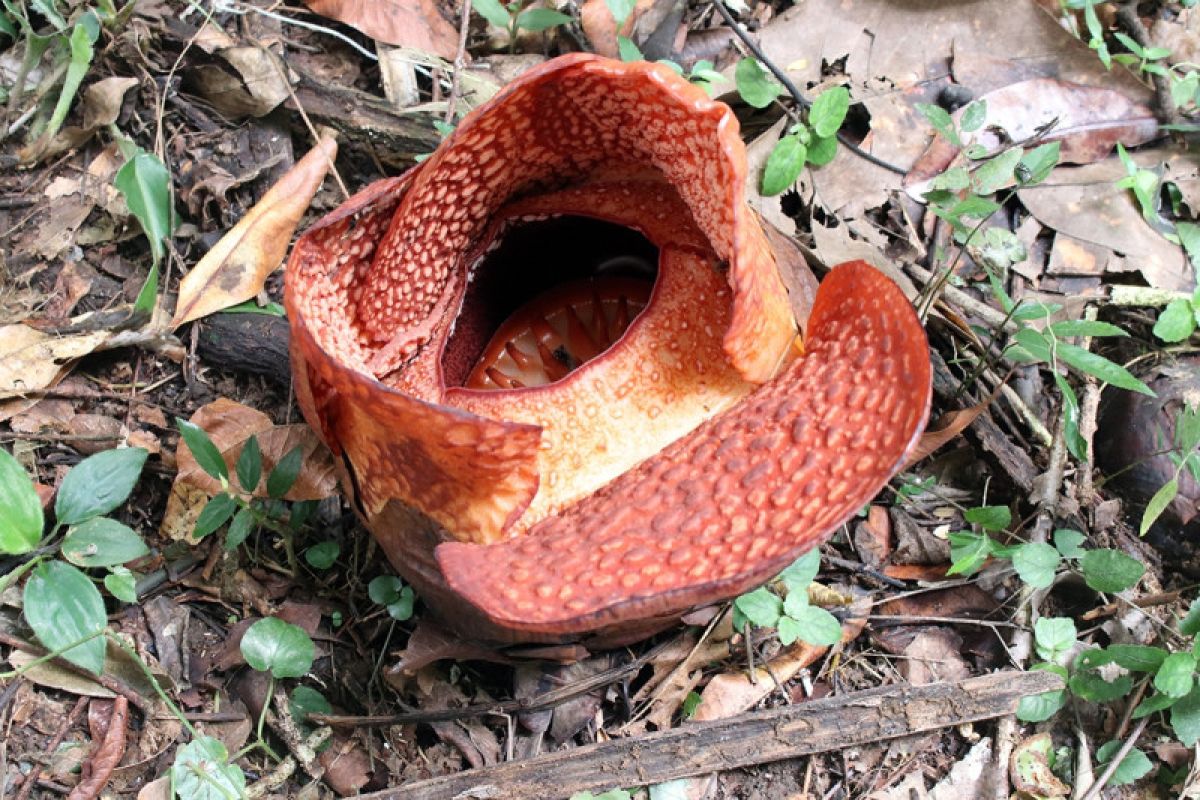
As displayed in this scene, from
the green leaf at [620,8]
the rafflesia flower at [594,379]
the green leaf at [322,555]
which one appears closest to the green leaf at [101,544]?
the green leaf at [322,555]

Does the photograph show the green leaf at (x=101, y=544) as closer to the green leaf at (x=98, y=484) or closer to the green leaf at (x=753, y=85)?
the green leaf at (x=98, y=484)

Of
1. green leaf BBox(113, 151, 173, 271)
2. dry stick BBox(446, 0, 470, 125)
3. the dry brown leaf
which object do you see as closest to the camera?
green leaf BBox(113, 151, 173, 271)

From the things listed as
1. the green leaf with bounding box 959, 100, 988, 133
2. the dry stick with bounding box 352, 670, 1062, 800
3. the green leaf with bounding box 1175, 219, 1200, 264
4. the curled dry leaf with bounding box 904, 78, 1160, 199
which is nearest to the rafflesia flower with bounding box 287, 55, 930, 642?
the dry stick with bounding box 352, 670, 1062, 800

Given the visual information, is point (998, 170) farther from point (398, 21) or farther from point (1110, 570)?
point (398, 21)

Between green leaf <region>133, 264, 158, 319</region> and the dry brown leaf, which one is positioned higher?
the dry brown leaf

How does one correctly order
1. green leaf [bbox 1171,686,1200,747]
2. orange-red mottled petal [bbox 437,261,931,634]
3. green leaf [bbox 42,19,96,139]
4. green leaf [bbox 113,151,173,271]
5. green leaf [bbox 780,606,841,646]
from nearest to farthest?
1. orange-red mottled petal [bbox 437,261,931,634]
2. green leaf [bbox 1171,686,1200,747]
3. green leaf [bbox 780,606,841,646]
4. green leaf [bbox 113,151,173,271]
5. green leaf [bbox 42,19,96,139]

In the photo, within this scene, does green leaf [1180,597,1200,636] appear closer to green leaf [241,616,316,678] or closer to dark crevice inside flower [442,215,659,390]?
dark crevice inside flower [442,215,659,390]

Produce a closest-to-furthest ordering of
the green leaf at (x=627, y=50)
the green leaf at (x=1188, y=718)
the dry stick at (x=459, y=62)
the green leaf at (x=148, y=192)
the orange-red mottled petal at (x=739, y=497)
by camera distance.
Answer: the orange-red mottled petal at (x=739, y=497)
the green leaf at (x=1188, y=718)
the green leaf at (x=148, y=192)
the dry stick at (x=459, y=62)
the green leaf at (x=627, y=50)
